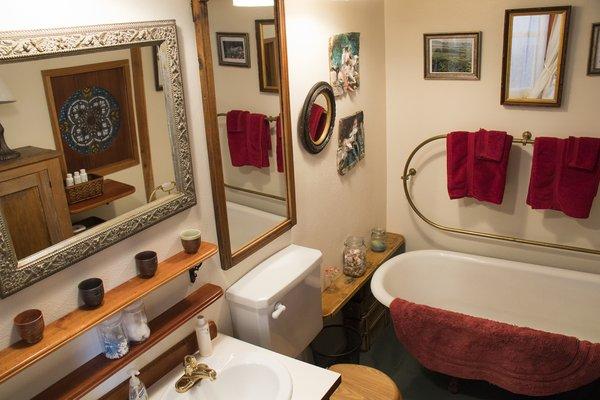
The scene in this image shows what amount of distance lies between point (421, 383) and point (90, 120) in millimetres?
2264

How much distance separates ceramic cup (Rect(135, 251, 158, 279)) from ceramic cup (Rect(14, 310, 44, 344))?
34 cm

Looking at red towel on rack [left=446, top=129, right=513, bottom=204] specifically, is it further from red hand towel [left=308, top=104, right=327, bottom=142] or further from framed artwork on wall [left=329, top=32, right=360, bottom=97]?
red hand towel [left=308, top=104, right=327, bottom=142]

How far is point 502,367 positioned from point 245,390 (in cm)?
131

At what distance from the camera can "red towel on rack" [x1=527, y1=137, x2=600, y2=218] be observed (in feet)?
8.86

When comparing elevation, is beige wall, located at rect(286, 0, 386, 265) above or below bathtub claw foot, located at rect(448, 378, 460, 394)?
above

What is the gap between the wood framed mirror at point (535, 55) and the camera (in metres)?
2.66

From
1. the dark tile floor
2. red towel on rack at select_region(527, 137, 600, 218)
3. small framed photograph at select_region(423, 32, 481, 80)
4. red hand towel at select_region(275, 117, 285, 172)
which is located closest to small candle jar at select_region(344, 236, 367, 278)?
the dark tile floor

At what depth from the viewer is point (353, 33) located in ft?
9.11

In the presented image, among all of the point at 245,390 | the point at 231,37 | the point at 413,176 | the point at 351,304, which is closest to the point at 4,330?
the point at 245,390

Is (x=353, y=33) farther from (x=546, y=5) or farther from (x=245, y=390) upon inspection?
(x=245, y=390)

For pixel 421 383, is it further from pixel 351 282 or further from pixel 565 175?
pixel 565 175

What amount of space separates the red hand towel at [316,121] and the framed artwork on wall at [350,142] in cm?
17

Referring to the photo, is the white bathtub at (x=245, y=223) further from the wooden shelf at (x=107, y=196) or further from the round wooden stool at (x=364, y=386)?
the round wooden stool at (x=364, y=386)

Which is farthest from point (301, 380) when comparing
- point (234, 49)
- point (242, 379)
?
point (234, 49)
